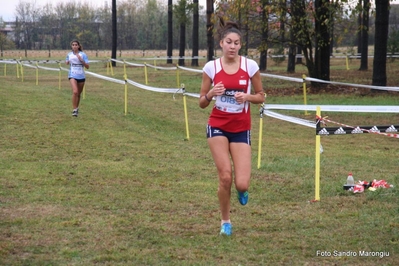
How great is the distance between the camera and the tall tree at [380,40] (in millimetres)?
24000

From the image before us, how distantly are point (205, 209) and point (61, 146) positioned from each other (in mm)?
6373

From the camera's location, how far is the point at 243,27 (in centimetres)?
2916

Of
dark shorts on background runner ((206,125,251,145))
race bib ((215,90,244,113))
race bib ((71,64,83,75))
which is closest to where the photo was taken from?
race bib ((215,90,244,113))

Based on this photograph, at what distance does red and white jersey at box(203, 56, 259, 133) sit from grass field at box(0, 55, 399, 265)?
46.1 inches

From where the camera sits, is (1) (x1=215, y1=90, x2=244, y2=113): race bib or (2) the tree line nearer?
(1) (x1=215, y1=90, x2=244, y2=113): race bib

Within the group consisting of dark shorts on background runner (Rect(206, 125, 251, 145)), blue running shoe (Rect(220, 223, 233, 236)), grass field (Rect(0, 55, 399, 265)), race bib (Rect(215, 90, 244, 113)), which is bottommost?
grass field (Rect(0, 55, 399, 265))

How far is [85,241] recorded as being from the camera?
22.2ft

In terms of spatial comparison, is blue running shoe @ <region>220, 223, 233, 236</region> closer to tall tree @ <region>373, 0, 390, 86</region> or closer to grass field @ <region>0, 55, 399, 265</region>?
grass field @ <region>0, 55, 399, 265</region>

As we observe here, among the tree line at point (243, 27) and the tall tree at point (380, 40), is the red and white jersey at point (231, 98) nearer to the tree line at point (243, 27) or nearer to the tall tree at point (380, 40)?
the tree line at point (243, 27)

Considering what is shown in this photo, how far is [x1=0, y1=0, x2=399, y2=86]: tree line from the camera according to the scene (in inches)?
990

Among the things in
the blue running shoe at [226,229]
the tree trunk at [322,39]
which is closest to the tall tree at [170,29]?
the tree trunk at [322,39]

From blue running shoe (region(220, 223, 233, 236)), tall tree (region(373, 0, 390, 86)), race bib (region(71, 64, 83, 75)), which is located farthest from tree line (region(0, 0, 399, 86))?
race bib (region(71, 64, 83, 75))

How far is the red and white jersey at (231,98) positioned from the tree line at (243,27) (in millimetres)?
484

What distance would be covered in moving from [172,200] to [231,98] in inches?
101
